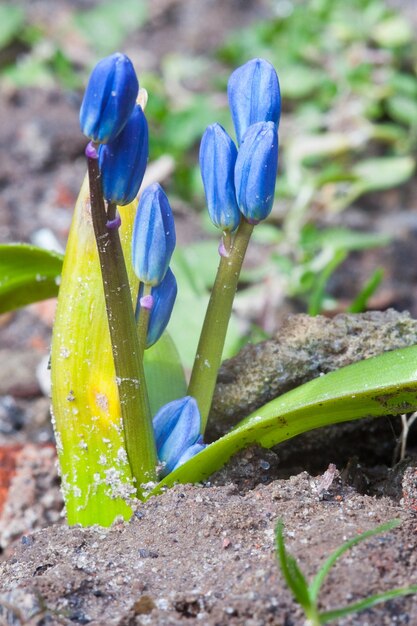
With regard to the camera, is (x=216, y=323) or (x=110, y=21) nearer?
(x=216, y=323)

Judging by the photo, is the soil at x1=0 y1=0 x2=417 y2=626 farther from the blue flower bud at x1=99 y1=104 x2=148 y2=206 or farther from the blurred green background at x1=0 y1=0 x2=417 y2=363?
the blurred green background at x1=0 y1=0 x2=417 y2=363

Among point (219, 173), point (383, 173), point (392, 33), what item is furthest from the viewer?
point (392, 33)

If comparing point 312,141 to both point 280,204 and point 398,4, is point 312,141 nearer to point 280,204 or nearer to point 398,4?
point 280,204

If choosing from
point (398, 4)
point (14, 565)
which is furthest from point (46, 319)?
point (398, 4)

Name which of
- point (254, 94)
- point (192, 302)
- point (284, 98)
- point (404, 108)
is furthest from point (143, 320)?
point (284, 98)

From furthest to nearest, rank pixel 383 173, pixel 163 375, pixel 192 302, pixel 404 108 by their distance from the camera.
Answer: pixel 404 108
pixel 383 173
pixel 192 302
pixel 163 375

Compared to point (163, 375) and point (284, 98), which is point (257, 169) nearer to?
point (163, 375)

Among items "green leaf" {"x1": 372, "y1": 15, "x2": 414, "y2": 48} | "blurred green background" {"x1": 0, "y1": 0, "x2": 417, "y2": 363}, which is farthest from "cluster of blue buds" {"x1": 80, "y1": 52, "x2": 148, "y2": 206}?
"green leaf" {"x1": 372, "y1": 15, "x2": 414, "y2": 48}
